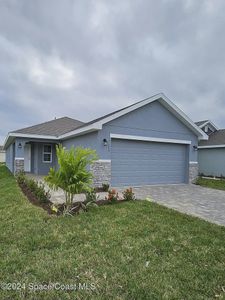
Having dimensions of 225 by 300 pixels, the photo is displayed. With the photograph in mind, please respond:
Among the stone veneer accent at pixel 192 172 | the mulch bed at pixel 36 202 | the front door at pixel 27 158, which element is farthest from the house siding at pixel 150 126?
the front door at pixel 27 158

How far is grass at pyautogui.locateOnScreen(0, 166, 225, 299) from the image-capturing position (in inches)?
121

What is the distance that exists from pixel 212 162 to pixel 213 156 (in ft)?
1.66

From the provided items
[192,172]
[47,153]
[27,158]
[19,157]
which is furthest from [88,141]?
[27,158]

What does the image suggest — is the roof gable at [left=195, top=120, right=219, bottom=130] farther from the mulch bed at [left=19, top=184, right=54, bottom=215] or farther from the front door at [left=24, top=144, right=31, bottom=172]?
the mulch bed at [left=19, top=184, right=54, bottom=215]

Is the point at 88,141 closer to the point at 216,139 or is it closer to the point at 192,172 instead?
the point at 192,172

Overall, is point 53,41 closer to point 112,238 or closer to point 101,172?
point 101,172

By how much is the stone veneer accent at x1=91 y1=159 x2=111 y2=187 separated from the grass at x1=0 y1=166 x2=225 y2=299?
181 inches

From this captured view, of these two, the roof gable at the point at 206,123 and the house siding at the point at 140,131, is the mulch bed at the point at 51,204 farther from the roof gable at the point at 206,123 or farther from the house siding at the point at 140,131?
the roof gable at the point at 206,123

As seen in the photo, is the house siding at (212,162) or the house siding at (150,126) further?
the house siding at (212,162)

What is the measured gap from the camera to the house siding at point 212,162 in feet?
62.8

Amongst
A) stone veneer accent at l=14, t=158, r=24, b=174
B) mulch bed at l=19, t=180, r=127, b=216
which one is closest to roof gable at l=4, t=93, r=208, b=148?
stone veneer accent at l=14, t=158, r=24, b=174

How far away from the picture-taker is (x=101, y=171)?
1102 centimetres

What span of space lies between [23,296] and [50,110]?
26.5m

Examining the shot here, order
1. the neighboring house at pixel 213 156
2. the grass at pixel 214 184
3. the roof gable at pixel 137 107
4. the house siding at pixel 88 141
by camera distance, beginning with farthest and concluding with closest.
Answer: the neighboring house at pixel 213 156, the grass at pixel 214 184, the house siding at pixel 88 141, the roof gable at pixel 137 107
